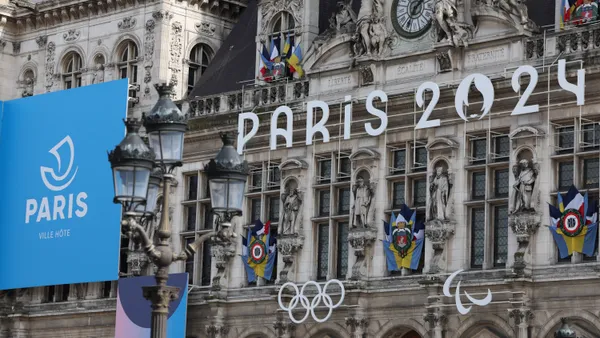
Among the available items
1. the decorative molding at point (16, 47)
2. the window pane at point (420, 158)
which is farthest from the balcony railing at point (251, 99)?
the decorative molding at point (16, 47)

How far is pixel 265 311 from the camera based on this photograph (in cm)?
4519

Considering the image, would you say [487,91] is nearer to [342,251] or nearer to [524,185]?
[524,185]

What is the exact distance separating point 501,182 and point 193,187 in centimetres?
1169

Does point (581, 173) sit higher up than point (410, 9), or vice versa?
point (410, 9)

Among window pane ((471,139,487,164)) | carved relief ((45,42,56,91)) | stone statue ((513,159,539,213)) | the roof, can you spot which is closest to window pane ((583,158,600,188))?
stone statue ((513,159,539,213))

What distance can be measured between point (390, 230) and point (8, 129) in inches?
662

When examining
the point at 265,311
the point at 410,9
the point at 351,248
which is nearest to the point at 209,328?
the point at 265,311

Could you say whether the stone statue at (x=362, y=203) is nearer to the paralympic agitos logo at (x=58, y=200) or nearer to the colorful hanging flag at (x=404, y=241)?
the colorful hanging flag at (x=404, y=241)

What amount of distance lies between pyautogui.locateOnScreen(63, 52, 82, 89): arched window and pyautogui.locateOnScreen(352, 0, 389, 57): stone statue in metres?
13.1

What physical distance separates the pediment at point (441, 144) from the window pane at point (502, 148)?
3.69 ft

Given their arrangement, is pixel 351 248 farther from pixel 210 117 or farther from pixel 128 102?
pixel 128 102

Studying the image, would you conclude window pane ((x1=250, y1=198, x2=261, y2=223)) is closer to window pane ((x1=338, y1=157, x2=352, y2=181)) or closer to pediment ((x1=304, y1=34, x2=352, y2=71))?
window pane ((x1=338, y1=157, x2=352, y2=181))

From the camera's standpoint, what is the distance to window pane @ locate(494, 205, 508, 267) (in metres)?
39.8

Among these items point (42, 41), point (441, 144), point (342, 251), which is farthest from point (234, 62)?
point (441, 144)
